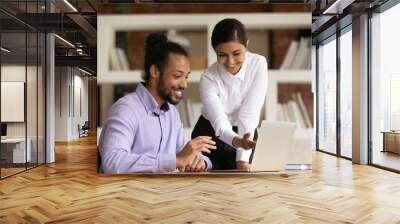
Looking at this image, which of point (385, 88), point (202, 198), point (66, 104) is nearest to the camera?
point (202, 198)

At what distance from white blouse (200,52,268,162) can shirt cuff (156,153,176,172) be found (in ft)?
2.35

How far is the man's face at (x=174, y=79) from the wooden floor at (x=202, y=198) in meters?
1.19

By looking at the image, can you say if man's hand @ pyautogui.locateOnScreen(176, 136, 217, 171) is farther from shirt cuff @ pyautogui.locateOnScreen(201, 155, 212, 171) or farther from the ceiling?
the ceiling

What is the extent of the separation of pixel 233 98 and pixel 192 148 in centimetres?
91

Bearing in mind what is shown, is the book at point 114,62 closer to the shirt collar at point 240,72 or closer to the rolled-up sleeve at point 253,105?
the shirt collar at point 240,72

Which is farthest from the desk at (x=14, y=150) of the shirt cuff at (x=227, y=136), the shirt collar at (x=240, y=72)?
the shirt collar at (x=240, y=72)

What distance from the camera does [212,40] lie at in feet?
20.8

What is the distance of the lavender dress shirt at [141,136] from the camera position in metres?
6.04

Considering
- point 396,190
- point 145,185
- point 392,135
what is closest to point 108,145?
point 145,185

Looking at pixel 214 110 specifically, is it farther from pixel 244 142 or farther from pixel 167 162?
pixel 167 162

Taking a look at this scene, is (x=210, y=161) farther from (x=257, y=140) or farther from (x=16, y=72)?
(x=16, y=72)

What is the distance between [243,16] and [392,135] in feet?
10.6

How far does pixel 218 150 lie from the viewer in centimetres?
633

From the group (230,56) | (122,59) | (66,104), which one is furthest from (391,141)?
(66,104)
